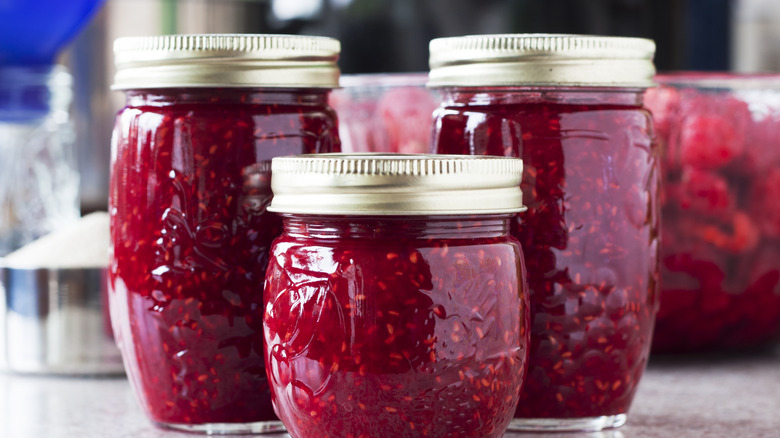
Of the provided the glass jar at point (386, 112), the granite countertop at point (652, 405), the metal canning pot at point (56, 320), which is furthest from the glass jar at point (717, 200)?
the metal canning pot at point (56, 320)

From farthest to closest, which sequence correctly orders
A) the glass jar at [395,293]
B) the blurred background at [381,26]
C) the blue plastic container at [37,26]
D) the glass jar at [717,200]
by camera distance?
1. the blue plastic container at [37,26]
2. the blurred background at [381,26]
3. the glass jar at [717,200]
4. the glass jar at [395,293]

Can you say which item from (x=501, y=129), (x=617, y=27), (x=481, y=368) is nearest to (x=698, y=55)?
(x=617, y=27)

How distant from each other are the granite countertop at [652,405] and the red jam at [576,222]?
0.04 m

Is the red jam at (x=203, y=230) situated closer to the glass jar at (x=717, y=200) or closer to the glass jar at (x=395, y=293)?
the glass jar at (x=395, y=293)

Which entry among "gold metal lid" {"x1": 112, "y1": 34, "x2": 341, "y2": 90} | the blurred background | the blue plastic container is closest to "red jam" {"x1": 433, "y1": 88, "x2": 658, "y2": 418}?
"gold metal lid" {"x1": 112, "y1": 34, "x2": 341, "y2": 90}

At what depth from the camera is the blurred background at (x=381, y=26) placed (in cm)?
104

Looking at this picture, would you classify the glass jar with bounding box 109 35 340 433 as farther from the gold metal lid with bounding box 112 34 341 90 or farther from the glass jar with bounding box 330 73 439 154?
the glass jar with bounding box 330 73 439 154

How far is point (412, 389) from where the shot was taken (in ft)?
1.95

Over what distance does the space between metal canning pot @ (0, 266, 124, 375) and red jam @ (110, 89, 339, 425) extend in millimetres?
227

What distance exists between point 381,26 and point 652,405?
0.47 m

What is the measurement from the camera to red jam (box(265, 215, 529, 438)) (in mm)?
586

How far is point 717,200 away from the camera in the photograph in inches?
36.0

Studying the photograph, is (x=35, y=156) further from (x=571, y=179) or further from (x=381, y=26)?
(x=571, y=179)

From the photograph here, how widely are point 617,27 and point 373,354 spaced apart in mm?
573
